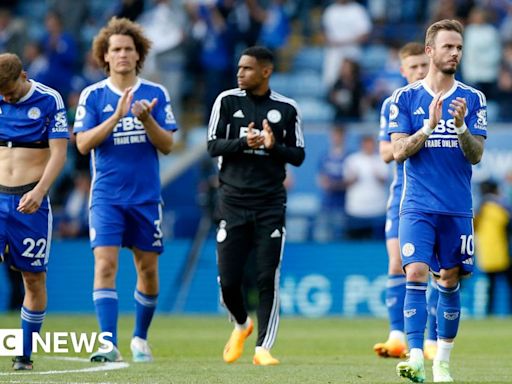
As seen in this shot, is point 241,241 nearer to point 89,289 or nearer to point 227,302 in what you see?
point 227,302

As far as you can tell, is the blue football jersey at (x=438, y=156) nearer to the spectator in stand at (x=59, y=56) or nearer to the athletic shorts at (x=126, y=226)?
the athletic shorts at (x=126, y=226)

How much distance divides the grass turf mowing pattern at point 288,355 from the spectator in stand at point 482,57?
17.3ft

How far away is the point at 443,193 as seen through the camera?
8.84 metres

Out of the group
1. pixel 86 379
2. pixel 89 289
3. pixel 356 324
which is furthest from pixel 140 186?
Answer: pixel 89 289

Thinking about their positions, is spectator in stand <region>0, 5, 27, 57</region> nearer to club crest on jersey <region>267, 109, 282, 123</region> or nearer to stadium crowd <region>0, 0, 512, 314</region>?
stadium crowd <region>0, 0, 512, 314</region>

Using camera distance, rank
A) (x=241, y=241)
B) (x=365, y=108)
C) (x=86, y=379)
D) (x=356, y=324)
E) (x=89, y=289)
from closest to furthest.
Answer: (x=86, y=379)
(x=241, y=241)
(x=356, y=324)
(x=89, y=289)
(x=365, y=108)

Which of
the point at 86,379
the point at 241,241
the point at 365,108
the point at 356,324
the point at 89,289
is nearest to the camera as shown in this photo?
the point at 86,379

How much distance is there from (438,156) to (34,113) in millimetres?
3181

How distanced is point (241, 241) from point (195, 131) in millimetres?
A: 12110

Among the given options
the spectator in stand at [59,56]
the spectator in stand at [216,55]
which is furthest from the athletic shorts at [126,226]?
the spectator in stand at [59,56]

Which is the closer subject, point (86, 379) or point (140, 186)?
point (86, 379)

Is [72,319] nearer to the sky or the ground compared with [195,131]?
nearer to the ground

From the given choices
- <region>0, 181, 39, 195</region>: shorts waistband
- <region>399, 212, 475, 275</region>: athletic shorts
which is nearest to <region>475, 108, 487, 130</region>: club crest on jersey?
<region>399, 212, 475, 275</region>: athletic shorts

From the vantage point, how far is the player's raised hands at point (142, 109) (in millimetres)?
10523
